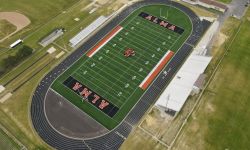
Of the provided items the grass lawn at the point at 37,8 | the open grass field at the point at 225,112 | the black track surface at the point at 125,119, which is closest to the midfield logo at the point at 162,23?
the black track surface at the point at 125,119

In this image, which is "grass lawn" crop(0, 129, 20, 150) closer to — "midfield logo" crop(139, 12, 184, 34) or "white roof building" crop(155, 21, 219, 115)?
"white roof building" crop(155, 21, 219, 115)

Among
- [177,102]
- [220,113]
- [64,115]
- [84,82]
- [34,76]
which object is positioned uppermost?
[220,113]

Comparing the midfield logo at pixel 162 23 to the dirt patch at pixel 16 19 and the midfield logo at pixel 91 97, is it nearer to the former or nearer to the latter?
the midfield logo at pixel 91 97

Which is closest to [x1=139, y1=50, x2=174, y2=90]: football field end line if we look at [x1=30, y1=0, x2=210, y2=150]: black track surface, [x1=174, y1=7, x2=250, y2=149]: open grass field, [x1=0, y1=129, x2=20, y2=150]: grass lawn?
[x1=30, y1=0, x2=210, y2=150]: black track surface

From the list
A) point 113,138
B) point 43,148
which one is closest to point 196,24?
point 113,138

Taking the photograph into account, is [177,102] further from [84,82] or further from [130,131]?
[84,82]
